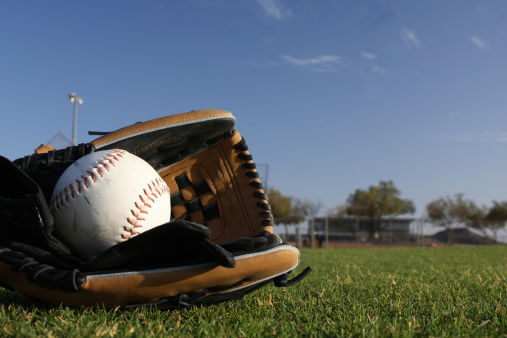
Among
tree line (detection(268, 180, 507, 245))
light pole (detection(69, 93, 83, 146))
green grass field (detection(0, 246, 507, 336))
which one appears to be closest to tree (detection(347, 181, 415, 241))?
tree line (detection(268, 180, 507, 245))

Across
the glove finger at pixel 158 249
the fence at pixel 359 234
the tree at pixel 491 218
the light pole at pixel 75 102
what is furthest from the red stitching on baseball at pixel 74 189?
the tree at pixel 491 218

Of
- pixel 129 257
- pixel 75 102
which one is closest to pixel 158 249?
pixel 129 257

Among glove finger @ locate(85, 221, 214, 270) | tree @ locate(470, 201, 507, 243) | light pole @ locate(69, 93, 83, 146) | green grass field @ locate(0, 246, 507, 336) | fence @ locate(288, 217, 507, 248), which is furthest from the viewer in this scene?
tree @ locate(470, 201, 507, 243)

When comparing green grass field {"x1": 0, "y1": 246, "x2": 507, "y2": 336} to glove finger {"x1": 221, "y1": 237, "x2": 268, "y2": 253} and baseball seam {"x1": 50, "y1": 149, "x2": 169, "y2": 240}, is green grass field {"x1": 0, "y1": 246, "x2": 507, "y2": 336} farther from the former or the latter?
baseball seam {"x1": 50, "y1": 149, "x2": 169, "y2": 240}

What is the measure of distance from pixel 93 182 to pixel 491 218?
4581 centimetres

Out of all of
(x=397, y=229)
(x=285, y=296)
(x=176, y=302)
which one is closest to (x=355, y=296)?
(x=285, y=296)

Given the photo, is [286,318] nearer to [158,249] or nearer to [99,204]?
[158,249]

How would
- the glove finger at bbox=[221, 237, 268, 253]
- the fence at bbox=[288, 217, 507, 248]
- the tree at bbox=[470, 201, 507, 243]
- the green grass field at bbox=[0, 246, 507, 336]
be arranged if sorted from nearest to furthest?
the green grass field at bbox=[0, 246, 507, 336] → the glove finger at bbox=[221, 237, 268, 253] → the fence at bbox=[288, 217, 507, 248] → the tree at bbox=[470, 201, 507, 243]

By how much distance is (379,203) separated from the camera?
44.8 m

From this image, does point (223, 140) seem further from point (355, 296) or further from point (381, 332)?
point (381, 332)

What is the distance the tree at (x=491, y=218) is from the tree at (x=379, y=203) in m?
6.29

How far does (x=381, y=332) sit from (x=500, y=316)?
733 mm

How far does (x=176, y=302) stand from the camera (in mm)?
1708

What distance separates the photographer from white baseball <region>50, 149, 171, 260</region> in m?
1.86
